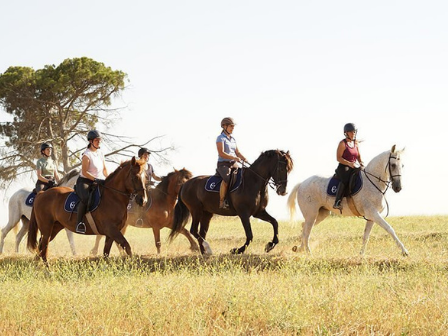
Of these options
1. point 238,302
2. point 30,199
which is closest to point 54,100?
point 30,199

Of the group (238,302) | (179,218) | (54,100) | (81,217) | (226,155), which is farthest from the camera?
(54,100)

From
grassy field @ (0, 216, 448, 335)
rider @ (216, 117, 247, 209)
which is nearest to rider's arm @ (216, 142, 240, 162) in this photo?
rider @ (216, 117, 247, 209)

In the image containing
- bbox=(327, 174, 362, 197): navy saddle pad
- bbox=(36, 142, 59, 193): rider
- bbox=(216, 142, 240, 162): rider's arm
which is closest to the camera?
bbox=(216, 142, 240, 162): rider's arm

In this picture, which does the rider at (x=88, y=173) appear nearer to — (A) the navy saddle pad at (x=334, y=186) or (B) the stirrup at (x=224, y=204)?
(B) the stirrup at (x=224, y=204)

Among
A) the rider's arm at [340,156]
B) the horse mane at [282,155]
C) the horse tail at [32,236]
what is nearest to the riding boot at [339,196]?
the rider's arm at [340,156]

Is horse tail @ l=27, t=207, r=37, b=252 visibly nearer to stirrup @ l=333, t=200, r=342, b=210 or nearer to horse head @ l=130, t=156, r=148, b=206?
horse head @ l=130, t=156, r=148, b=206

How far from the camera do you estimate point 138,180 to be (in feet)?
38.4

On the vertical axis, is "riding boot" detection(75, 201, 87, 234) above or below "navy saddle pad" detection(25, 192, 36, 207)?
below

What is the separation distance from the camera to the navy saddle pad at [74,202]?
12422 millimetres

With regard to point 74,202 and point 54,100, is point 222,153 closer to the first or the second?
point 74,202

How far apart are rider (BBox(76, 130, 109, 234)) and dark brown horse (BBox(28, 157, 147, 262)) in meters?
0.23

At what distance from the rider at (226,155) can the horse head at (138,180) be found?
2048 millimetres

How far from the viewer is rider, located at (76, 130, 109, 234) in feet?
40.3

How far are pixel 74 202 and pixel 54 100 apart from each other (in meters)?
23.5
